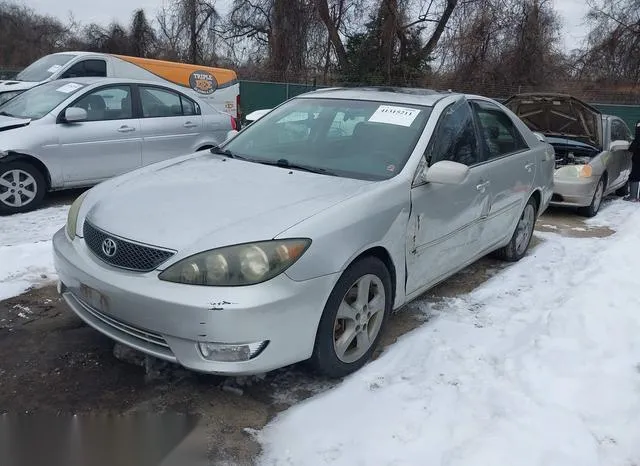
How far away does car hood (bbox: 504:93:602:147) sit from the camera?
30.1 feet

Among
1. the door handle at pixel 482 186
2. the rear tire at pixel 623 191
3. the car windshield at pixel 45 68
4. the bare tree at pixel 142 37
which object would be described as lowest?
the rear tire at pixel 623 191

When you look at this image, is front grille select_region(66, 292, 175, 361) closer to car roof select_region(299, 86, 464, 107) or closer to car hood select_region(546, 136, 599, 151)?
car roof select_region(299, 86, 464, 107)

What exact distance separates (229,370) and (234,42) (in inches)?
1274

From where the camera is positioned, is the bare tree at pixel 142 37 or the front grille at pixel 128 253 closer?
the front grille at pixel 128 253

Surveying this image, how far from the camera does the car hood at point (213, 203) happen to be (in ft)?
9.33

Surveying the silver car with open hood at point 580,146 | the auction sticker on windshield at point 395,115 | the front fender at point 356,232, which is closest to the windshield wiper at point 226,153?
Answer: the auction sticker on windshield at point 395,115

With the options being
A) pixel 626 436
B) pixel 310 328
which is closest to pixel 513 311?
pixel 626 436

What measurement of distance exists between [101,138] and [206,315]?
514 centimetres

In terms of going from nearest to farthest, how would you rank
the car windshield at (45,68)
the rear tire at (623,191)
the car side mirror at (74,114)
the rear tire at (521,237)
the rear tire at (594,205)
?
the rear tire at (521,237) → the car side mirror at (74,114) → the rear tire at (594,205) → the rear tire at (623,191) → the car windshield at (45,68)

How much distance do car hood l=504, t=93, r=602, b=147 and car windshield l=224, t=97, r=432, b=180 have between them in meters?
6.01

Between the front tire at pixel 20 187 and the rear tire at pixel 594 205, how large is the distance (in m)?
7.06

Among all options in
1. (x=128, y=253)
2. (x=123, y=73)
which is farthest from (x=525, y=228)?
(x=123, y=73)

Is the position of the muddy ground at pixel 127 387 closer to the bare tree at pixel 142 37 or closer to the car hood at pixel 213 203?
the car hood at pixel 213 203

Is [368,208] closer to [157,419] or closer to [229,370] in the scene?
[229,370]
